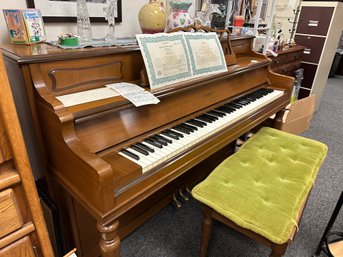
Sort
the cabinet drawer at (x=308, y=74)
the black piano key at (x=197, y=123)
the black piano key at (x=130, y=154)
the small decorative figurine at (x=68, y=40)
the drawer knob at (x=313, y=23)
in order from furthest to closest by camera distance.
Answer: the cabinet drawer at (x=308, y=74), the drawer knob at (x=313, y=23), the black piano key at (x=197, y=123), the small decorative figurine at (x=68, y=40), the black piano key at (x=130, y=154)

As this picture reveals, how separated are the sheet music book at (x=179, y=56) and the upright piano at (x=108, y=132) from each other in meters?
0.05

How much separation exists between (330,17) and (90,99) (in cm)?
340

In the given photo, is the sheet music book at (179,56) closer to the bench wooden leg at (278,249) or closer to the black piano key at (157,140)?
the black piano key at (157,140)

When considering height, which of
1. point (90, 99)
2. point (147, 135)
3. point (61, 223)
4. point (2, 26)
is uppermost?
point (2, 26)

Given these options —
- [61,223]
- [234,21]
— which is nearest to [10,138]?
[61,223]

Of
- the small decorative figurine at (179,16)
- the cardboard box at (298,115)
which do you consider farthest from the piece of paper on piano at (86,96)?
the cardboard box at (298,115)

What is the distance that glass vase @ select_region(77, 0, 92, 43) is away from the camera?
1.19 meters

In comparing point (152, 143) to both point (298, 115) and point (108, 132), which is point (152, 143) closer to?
point (108, 132)

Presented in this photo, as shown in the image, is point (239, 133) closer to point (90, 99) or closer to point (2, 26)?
point (90, 99)

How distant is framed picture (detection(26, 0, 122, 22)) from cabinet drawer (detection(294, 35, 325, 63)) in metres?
3.01

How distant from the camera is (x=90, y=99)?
97cm

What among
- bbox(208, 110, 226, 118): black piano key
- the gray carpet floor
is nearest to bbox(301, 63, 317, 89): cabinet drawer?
the gray carpet floor

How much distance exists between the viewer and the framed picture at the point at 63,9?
1160 mm

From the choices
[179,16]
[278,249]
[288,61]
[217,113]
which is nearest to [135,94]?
[217,113]
